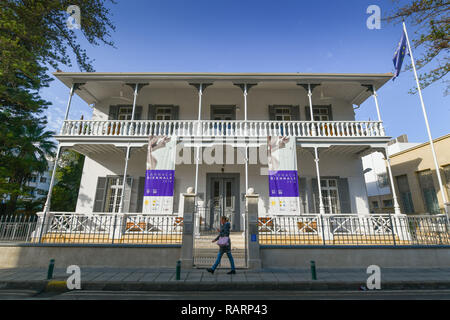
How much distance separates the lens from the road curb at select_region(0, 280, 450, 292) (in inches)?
197

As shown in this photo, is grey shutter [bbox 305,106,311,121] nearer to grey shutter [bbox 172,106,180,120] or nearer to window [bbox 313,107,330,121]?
window [bbox 313,107,330,121]

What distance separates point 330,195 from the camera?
1109 cm

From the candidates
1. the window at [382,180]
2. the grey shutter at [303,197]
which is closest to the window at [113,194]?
the grey shutter at [303,197]

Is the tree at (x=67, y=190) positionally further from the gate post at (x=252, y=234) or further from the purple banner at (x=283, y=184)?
the purple banner at (x=283, y=184)

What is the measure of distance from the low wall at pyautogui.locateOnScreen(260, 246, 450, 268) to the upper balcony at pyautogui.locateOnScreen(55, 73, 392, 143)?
16.9ft

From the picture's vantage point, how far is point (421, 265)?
660 cm

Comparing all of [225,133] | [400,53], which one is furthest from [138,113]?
[400,53]

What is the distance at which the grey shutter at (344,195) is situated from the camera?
34.8ft

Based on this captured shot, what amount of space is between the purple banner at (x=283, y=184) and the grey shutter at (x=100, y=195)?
885cm

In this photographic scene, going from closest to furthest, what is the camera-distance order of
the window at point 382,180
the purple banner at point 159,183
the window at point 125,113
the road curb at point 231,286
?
the road curb at point 231,286
the purple banner at point 159,183
the window at point 125,113
the window at point 382,180

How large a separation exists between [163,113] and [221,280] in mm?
9954

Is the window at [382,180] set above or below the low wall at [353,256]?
above

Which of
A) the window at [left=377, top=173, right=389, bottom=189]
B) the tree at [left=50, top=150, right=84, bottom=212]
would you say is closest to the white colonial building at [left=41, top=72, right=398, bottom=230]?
the tree at [left=50, top=150, right=84, bottom=212]
